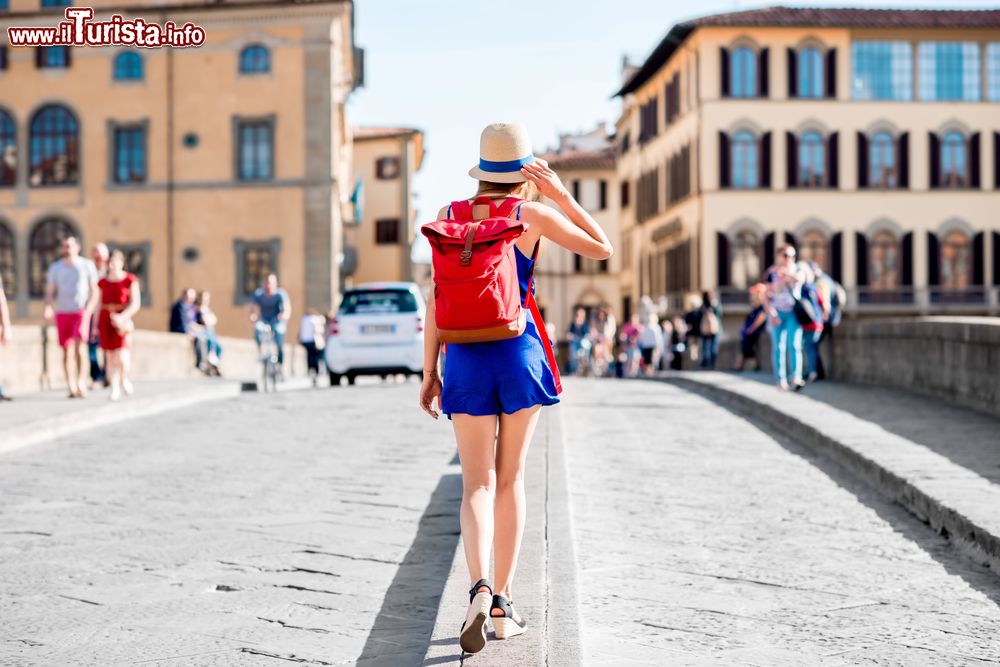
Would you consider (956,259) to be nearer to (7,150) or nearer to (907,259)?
(907,259)

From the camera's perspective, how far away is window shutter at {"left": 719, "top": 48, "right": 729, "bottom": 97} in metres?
55.4

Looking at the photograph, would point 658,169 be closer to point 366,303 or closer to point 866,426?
point 366,303

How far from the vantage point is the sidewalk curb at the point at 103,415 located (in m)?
12.5

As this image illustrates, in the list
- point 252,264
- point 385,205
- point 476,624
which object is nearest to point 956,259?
point 252,264

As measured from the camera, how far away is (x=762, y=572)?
6664 millimetres

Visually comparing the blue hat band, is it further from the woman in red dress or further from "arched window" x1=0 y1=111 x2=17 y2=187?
"arched window" x1=0 y1=111 x2=17 y2=187

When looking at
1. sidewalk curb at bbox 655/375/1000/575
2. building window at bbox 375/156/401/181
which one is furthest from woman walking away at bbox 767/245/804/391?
building window at bbox 375/156/401/181

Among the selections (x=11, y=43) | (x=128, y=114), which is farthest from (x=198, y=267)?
(x=11, y=43)

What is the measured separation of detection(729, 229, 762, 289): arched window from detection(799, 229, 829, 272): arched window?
1684mm

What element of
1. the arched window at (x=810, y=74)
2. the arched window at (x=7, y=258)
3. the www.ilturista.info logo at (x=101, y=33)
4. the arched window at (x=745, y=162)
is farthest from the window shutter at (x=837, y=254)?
the arched window at (x=7, y=258)

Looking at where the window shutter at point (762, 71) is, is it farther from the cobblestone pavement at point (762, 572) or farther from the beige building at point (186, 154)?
the cobblestone pavement at point (762, 572)

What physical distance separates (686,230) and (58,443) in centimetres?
4672

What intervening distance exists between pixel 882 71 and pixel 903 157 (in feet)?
10.6

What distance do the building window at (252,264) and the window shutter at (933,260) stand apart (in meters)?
23.6
